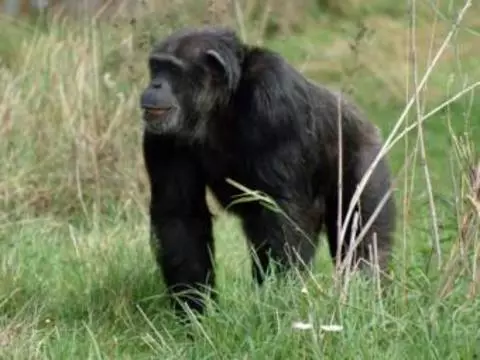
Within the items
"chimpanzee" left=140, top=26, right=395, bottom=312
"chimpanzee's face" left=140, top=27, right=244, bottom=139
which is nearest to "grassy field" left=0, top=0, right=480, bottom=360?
"chimpanzee" left=140, top=26, right=395, bottom=312

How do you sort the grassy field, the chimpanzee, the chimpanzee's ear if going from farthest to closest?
the chimpanzee's ear → the chimpanzee → the grassy field

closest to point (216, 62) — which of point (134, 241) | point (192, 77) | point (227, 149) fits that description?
point (192, 77)

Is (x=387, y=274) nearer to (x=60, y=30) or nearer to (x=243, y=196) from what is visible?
(x=243, y=196)

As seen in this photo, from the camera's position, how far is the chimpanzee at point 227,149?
5.46 meters

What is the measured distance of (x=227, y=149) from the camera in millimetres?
5598

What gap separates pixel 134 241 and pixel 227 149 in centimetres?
108

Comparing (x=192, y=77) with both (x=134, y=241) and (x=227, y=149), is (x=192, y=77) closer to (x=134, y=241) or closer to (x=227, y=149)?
(x=227, y=149)

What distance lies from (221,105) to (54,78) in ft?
9.81

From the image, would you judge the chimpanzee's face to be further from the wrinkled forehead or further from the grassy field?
the grassy field

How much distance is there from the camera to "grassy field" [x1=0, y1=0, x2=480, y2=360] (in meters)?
4.71

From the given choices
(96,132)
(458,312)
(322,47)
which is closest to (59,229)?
(96,132)

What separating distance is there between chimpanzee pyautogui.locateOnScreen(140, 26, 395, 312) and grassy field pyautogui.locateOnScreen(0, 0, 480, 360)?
200mm

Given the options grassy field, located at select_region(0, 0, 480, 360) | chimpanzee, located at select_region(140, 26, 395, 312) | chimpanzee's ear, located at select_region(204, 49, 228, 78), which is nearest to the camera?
grassy field, located at select_region(0, 0, 480, 360)

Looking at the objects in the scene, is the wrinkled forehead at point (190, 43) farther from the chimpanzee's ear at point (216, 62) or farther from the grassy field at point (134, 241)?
the grassy field at point (134, 241)
